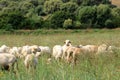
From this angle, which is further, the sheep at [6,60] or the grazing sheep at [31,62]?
the sheep at [6,60]

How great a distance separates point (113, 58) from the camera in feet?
27.7

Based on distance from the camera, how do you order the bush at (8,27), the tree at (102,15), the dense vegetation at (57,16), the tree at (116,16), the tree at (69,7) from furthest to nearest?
the tree at (69,7) → the tree at (102,15) → the tree at (116,16) → the dense vegetation at (57,16) → the bush at (8,27)

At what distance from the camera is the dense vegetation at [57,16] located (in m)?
53.5

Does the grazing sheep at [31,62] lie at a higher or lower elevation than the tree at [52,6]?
higher

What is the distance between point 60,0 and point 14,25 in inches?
899

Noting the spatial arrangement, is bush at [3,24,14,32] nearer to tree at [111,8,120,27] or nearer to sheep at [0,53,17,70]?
tree at [111,8,120,27]

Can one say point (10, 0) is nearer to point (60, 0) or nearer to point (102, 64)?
point (60, 0)

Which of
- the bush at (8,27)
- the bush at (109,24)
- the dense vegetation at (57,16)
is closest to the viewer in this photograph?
the bush at (8,27)

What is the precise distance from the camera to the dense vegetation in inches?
2105

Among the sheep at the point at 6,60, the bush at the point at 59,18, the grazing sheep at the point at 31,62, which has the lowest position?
the bush at the point at 59,18

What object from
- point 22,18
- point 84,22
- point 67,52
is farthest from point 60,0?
point 67,52

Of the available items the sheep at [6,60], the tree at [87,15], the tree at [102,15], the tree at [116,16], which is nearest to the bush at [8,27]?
the tree at [87,15]

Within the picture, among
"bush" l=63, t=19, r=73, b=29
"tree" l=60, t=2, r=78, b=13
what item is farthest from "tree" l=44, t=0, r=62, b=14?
"bush" l=63, t=19, r=73, b=29

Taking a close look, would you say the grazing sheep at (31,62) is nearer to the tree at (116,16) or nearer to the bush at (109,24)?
the bush at (109,24)
